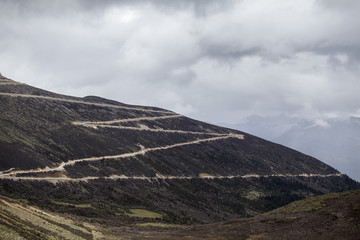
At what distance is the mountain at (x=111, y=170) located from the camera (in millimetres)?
93375

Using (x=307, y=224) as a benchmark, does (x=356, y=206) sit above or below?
above

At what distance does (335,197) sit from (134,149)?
112903 mm

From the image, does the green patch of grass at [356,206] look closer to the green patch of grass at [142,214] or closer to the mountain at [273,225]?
the mountain at [273,225]

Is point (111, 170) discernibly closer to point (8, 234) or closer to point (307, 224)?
point (307, 224)

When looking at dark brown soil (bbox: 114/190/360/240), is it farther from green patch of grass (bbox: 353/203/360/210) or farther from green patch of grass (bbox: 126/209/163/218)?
green patch of grass (bbox: 126/209/163/218)

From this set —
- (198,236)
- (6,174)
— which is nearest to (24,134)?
(6,174)

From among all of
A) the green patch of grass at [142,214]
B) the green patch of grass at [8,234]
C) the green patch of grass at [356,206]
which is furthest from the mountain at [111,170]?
the green patch of grass at [356,206]

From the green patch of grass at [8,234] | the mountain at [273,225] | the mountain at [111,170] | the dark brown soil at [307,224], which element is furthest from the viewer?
the mountain at [111,170]

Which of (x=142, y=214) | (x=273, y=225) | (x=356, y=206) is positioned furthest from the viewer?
(x=142, y=214)

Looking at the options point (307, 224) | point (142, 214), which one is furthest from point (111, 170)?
point (307, 224)

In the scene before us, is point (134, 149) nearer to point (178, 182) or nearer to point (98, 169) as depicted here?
point (178, 182)

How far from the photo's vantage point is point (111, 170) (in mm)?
128875

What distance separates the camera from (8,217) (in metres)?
38.3

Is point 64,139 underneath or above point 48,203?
above
